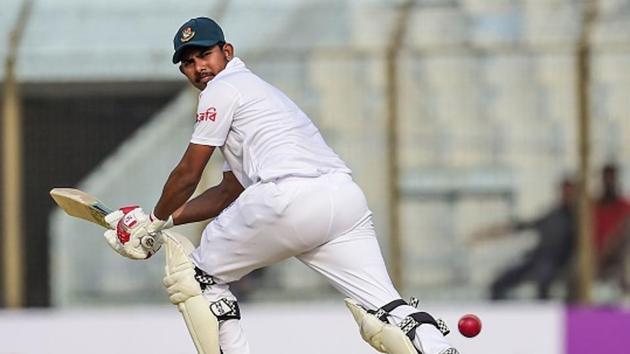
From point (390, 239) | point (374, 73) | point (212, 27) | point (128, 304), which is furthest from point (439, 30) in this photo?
point (212, 27)

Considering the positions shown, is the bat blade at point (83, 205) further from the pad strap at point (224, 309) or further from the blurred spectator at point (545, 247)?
the blurred spectator at point (545, 247)

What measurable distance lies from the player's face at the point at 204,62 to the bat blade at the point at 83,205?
2.14ft

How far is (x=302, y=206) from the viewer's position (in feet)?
16.9

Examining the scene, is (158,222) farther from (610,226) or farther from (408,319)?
(610,226)

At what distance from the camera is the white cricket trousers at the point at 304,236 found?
5.14 metres

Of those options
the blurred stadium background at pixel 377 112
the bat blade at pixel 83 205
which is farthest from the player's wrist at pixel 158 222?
the blurred stadium background at pixel 377 112

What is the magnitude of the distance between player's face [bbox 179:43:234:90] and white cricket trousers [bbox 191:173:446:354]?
41 centimetres

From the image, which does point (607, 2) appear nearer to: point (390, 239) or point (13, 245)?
point (390, 239)

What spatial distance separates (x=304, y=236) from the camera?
5164 millimetres

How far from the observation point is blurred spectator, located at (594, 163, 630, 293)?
9062mm

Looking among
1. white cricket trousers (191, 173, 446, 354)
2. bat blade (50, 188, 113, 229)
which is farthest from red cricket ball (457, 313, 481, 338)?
bat blade (50, 188, 113, 229)

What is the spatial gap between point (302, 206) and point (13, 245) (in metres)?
4.36

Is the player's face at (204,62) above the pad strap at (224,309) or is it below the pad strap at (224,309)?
above

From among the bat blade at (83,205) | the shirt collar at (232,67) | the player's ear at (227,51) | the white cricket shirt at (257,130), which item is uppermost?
the player's ear at (227,51)
